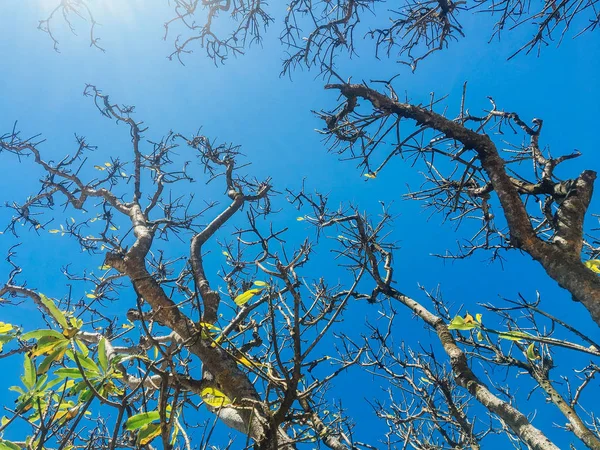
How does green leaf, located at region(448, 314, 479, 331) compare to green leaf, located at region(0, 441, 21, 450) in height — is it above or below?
below

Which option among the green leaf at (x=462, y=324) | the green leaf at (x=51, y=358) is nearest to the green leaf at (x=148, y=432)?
the green leaf at (x=51, y=358)

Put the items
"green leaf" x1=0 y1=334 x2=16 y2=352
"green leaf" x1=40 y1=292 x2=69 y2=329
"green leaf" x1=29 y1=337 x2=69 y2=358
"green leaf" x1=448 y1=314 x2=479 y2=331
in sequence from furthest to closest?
"green leaf" x1=448 y1=314 x2=479 y2=331, "green leaf" x1=0 y1=334 x2=16 y2=352, "green leaf" x1=29 y1=337 x2=69 y2=358, "green leaf" x1=40 y1=292 x2=69 y2=329

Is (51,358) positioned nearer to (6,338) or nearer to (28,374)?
(28,374)

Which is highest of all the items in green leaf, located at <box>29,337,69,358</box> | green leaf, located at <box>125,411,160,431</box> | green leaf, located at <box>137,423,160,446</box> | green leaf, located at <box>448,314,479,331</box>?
green leaf, located at <box>29,337,69,358</box>

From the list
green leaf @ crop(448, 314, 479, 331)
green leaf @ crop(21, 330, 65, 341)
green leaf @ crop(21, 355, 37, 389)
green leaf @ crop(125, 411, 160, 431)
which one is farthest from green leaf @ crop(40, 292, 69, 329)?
green leaf @ crop(448, 314, 479, 331)

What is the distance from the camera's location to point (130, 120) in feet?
20.5

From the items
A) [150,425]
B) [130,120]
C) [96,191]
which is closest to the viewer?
[150,425]

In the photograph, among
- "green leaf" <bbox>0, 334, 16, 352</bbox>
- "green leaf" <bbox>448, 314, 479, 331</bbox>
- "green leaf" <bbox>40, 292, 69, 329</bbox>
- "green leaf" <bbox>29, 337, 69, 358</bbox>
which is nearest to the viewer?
"green leaf" <bbox>40, 292, 69, 329</bbox>

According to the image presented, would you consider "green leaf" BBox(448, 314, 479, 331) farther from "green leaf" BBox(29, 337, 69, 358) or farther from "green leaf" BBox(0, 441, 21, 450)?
"green leaf" BBox(0, 441, 21, 450)

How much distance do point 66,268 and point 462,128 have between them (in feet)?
21.6

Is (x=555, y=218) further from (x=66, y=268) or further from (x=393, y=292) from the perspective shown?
(x=66, y=268)

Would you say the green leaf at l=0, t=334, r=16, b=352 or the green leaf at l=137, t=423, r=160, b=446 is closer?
the green leaf at l=137, t=423, r=160, b=446

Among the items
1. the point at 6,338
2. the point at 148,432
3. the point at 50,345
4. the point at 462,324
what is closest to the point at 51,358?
the point at 50,345

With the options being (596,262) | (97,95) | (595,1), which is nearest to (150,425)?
(596,262)
